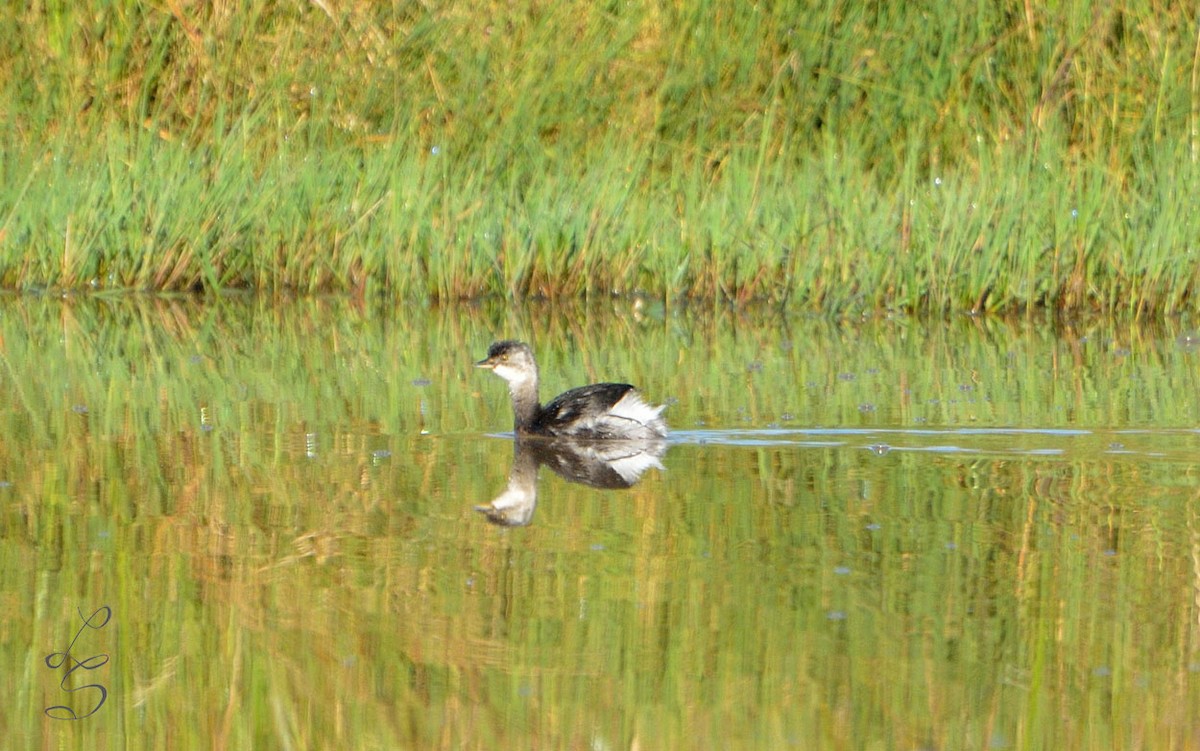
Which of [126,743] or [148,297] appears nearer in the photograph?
[126,743]

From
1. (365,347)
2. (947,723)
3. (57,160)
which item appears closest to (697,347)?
(365,347)

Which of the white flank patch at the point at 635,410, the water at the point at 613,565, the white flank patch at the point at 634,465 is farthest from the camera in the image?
the white flank patch at the point at 635,410

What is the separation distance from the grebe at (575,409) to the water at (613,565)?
0.20 meters

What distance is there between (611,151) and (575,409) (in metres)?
6.52

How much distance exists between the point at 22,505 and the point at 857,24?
10273 millimetres

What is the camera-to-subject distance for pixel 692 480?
6789 millimetres

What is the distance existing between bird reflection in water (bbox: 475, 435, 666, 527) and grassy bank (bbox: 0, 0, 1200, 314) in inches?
209

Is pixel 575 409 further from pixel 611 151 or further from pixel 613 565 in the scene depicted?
pixel 611 151

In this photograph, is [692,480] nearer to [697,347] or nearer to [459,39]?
[697,347]

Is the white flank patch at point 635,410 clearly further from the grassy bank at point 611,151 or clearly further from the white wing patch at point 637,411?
the grassy bank at point 611,151

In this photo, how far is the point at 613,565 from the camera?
539 cm

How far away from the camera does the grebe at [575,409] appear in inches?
304

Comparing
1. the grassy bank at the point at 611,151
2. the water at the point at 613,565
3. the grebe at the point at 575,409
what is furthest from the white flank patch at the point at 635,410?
the grassy bank at the point at 611,151

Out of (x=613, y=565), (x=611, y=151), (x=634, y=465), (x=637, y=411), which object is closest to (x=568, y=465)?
(x=634, y=465)
